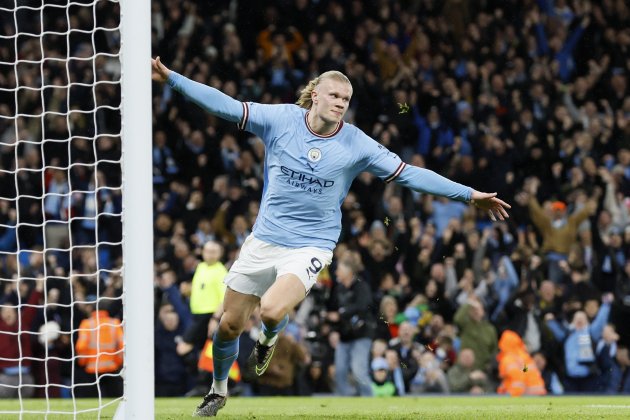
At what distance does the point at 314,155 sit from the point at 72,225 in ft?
31.8

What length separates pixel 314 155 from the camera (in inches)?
336

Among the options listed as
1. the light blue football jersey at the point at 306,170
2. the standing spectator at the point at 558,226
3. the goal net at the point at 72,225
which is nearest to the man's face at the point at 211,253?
the goal net at the point at 72,225

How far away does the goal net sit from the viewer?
6785 mm

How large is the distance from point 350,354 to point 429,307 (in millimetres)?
1876

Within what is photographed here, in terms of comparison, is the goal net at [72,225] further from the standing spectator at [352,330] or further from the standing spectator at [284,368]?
the standing spectator at [352,330]

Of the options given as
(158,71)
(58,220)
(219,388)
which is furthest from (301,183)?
(58,220)

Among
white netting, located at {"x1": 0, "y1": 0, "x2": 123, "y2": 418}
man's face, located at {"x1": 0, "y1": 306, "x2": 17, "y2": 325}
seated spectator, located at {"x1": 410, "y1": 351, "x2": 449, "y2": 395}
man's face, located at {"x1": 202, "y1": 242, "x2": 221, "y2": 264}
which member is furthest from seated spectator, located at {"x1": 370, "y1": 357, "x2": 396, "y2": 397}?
man's face, located at {"x1": 0, "y1": 306, "x2": 17, "y2": 325}

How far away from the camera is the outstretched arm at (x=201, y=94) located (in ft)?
24.9

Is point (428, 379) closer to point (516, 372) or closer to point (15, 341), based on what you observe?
point (516, 372)

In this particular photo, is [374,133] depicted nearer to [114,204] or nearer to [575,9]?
→ [114,204]

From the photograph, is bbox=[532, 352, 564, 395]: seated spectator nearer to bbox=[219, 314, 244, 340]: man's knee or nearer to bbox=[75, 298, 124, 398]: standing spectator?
bbox=[75, 298, 124, 398]: standing spectator

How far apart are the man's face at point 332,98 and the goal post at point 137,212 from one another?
1.96m

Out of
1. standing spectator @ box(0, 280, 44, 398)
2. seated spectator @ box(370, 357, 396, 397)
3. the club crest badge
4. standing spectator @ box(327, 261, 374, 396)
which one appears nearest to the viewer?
the club crest badge

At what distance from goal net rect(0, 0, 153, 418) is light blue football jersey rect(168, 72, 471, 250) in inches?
49.4
